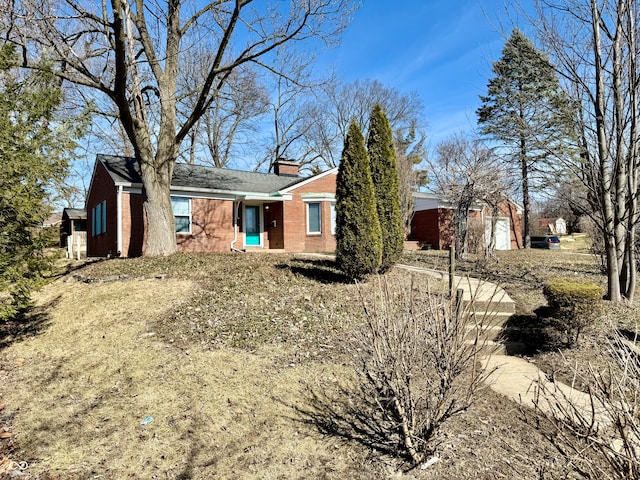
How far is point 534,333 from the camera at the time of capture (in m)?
6.25

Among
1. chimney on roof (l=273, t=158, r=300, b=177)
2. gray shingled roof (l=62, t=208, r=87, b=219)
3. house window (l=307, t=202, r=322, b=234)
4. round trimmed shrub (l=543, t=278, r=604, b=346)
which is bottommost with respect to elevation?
round trimmed shrub (l=543, t=278, r=604, b=346)

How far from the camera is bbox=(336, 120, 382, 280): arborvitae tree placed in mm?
7984

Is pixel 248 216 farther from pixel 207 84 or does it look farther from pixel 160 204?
pixel 207 84

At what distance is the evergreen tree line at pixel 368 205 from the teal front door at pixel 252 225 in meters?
9.67

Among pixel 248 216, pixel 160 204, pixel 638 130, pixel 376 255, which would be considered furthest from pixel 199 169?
pixel 638 130

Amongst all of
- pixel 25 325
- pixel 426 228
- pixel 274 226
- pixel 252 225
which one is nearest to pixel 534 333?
pixel 25 325

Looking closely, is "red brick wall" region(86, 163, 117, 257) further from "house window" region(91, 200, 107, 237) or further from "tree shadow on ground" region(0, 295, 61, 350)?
"tree shadow on ground" region(0, 295, 61, 350)

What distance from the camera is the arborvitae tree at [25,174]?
5.12 meters

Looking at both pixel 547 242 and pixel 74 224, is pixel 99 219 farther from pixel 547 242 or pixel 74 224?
pixel 547 242

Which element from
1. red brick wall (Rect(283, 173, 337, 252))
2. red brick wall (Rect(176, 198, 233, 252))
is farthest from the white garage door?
red brick wall (Rect(176, 198, 233, 252))

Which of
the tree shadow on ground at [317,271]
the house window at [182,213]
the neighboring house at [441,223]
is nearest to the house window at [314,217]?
the house window at [182,213]

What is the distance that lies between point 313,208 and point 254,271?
9102 mm

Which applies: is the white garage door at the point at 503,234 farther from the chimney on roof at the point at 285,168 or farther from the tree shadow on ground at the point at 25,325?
the tree shadow on ground at the point at 25,325

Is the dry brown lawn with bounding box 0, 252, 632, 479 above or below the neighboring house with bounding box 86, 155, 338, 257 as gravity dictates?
below
